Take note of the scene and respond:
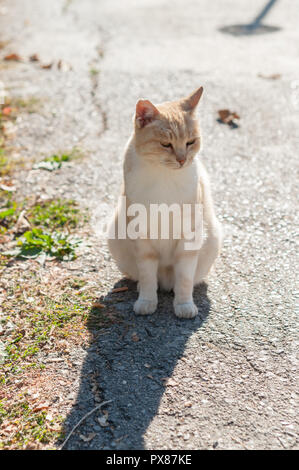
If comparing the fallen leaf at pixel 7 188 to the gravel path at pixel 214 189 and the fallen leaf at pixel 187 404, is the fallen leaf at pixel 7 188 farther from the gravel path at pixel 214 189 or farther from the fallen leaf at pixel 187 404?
the fallen leaf at pixel 187 404

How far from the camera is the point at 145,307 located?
3.13 meters

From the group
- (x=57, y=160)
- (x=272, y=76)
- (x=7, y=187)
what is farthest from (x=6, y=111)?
(x=272, y=76)

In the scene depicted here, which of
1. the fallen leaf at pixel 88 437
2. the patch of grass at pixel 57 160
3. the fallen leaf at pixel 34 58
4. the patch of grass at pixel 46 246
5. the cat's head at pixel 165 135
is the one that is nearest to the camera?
the fallen leaf at pixel 88 437

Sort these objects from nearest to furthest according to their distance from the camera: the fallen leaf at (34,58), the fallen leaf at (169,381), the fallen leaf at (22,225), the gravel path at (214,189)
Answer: the gravel path at (214,189)
the fallen leaf at (169,381)
the fallen leaf at (22,225)
the fallen leaf at (34,58)

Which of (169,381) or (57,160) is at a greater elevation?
(169,381)

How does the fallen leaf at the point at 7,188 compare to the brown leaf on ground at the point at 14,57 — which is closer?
the fallen leaf at the point at 7,188

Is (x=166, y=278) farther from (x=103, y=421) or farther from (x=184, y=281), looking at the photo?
(x=103, y=421)

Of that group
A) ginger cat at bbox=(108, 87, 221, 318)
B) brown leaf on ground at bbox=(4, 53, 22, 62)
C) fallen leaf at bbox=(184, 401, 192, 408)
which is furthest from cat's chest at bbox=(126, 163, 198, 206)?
brown leaf on ground at bbox=(4, 53, 22, 62)

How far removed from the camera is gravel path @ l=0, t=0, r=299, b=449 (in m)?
2.46

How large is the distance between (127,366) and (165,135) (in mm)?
1201

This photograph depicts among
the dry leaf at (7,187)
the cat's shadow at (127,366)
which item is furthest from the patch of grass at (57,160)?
the cat's shadow at (127,366)

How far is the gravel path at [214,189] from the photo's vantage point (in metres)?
Result: 2.46

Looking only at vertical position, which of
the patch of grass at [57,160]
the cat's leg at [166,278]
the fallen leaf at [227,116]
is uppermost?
the cat's leg at [166,278]

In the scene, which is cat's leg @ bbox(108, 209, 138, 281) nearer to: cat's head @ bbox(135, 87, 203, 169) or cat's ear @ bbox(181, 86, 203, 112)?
cat's head @ bbox(135, 87, 203, 169)
